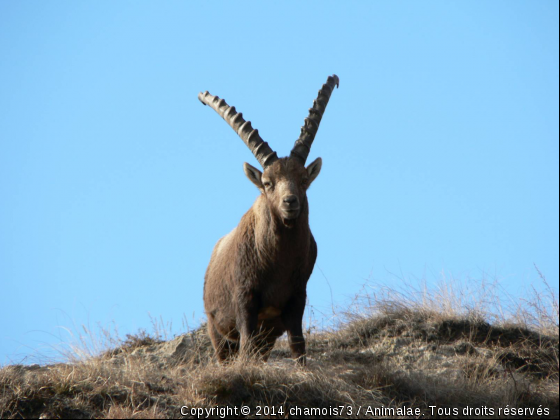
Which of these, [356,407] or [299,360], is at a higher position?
[299,360]

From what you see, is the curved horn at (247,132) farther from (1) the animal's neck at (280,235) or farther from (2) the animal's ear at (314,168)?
→ (1) the animal's neck at (280,235)

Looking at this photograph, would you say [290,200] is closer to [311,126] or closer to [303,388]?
[311,126]

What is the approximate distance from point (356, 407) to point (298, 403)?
56 cm

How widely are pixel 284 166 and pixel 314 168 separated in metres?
0.55

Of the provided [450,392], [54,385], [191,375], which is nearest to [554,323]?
[450,392]

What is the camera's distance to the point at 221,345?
8.79 metres

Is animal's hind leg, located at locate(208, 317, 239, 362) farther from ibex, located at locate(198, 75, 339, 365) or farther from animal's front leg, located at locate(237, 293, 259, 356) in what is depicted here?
animal's front leg, located at locate(237, 293, 259, 356)

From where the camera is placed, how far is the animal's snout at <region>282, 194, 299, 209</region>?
7469mm

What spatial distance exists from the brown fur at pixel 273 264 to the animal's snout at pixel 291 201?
2 centimetres

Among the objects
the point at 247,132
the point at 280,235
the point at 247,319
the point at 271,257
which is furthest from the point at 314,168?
the point at 247,319

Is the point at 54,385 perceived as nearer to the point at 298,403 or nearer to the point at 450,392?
the point at 298,403

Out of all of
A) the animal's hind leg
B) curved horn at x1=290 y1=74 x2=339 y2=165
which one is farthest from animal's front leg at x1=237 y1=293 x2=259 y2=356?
curved horn at x1=290 y1=74 x2=339 y2=165

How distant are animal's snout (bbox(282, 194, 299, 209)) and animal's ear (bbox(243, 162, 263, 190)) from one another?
0.89 meters

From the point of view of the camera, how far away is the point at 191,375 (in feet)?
22.3
